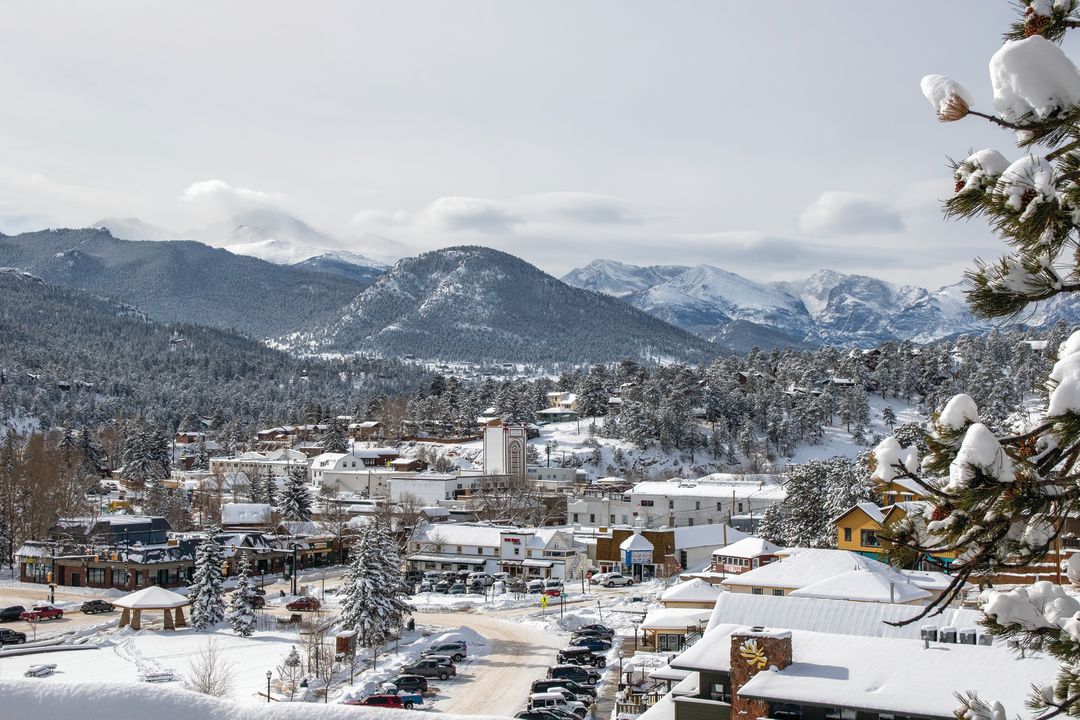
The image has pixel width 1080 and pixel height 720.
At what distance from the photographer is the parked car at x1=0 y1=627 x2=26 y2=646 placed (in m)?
37.8

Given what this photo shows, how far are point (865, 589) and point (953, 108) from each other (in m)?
29.0

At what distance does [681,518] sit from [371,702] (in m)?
45.2

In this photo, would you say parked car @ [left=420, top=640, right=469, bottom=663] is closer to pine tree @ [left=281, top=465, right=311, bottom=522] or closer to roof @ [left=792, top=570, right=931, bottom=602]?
roof @ [left=792, top=570, right=931, bottom=602]

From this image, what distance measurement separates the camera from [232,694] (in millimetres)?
29938

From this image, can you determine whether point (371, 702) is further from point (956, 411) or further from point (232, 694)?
point (956, 411)

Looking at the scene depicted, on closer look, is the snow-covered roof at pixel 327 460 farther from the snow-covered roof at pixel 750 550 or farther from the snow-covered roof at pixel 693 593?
the snow-covered roof at pixel 693 593

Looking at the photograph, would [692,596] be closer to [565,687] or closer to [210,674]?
[565,687]

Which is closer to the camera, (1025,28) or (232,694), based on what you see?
(1025,28)

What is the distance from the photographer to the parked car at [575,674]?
31.9 metres

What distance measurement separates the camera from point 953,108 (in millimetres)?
4520

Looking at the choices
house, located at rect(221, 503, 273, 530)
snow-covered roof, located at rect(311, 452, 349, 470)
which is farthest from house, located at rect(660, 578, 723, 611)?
snow-covered roof, located at rect(311, 452, 349, 470)

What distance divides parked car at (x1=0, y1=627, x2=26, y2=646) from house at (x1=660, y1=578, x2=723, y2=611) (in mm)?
23727

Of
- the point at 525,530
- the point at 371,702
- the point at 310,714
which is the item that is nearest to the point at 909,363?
the point at 525,530

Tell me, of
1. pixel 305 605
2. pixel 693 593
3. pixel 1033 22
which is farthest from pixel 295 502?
pixel 1033 22
